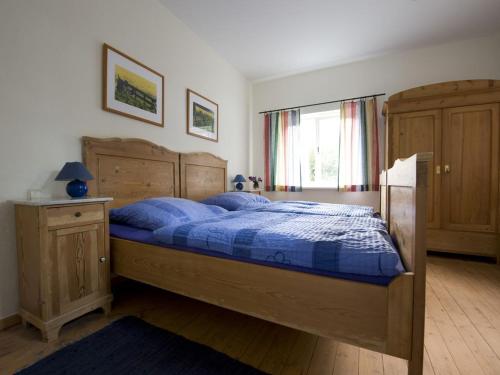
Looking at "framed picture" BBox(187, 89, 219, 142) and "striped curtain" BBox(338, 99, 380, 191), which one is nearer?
"framed picture" BBox(187, 89, 219, 142)

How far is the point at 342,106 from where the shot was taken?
3.27 meters

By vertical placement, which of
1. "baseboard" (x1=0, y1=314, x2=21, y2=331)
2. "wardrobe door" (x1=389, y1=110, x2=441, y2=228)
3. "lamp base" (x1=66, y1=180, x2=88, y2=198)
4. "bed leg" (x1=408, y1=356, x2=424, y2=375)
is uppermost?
"wardrobe door" (x1=389, y1=110, x2=441, y2=228)

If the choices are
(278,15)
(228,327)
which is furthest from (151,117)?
(228,327)

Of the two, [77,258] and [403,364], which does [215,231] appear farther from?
[403,364]

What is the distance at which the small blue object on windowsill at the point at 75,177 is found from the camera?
137 cm

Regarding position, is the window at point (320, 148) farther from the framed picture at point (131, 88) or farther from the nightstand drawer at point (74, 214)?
the nightstand drawer at point (74, 214)

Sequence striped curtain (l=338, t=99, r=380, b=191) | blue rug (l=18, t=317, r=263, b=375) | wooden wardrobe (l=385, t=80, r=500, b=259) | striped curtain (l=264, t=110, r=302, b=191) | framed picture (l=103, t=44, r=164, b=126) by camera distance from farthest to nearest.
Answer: striped curtain (l=264, t=110, r=302, b=191) → striped curtain (l=338, t=99, r=380, b=191) → wooden wardrobe (l=385, t=80, r=500, b=259) → framed picture (l=103, t=44, r=164, b=126) → blue rug (l=18, t=317, r=263, b=375)

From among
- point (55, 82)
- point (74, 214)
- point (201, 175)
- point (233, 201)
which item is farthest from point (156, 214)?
point (201, 175)

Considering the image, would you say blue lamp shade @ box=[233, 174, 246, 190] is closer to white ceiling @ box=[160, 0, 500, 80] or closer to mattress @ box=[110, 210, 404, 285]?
white ceiling @ box=[160, 0, 500, 80]

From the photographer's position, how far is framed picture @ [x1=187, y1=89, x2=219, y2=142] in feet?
8.67

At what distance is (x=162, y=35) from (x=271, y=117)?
77.6 inches

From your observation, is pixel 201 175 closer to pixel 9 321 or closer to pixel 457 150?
pixel 9 321

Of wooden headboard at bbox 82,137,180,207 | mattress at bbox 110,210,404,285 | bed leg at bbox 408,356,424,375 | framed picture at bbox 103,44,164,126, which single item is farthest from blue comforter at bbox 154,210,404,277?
framed picture at bbox 103,44,164,126

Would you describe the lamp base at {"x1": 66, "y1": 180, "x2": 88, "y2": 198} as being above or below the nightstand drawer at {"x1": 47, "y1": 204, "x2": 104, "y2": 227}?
above
